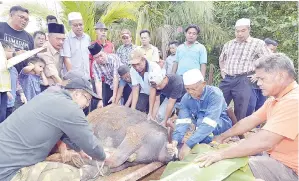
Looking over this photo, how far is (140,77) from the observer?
5.92 metres

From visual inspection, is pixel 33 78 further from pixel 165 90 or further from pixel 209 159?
pixel 209 159

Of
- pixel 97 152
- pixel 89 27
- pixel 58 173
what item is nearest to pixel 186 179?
pixel 97 152

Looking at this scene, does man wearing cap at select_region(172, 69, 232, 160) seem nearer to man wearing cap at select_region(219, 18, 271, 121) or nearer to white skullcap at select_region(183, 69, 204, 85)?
white skullcap at select_region(183, 69, 204, 85)

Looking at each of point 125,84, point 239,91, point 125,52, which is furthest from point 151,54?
point 239,91

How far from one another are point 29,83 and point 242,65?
371 centimetres

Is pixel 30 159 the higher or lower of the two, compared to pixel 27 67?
lower

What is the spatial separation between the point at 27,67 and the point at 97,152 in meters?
2.28

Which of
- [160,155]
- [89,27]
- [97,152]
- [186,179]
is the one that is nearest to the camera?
[186,179]

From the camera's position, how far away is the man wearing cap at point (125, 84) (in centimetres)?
620

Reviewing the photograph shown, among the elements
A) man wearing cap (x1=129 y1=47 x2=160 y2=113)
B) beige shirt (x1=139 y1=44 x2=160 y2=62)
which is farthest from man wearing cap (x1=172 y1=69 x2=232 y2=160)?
beige shirt (x1=139 y1=44 x2=160 y2=62)

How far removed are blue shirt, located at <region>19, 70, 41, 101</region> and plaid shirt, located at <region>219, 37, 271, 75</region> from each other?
11.3 ft

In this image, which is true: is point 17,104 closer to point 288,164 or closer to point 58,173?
point 58,173

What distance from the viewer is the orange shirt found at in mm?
3109

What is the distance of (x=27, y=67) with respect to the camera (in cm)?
513
